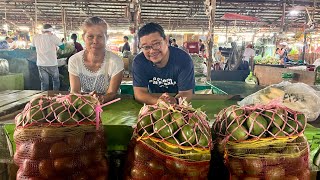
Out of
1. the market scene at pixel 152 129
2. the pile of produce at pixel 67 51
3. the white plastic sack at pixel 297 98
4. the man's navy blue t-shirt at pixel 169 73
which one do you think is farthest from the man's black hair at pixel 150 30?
the pile of produce at pixel 67 51

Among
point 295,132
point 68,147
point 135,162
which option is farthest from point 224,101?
point 68,147

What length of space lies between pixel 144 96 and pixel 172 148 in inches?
50.9

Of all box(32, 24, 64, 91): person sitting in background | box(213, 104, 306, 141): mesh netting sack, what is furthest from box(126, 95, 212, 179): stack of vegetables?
box(32, 24, 64, 91): person sitting in background

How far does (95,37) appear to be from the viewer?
261 cm

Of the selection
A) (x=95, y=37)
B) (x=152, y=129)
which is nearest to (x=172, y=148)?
(x=152, y=129)

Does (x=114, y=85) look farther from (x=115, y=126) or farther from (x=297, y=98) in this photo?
(x=297, y=98)

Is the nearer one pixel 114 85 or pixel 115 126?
pixel 115 126

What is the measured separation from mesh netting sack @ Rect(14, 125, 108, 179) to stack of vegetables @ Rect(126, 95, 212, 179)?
0.26m

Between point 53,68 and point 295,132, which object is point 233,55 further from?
point 295,132

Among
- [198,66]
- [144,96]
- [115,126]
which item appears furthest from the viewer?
[198,66]

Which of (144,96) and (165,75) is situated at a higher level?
(165,75)

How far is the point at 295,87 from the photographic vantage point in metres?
2.20

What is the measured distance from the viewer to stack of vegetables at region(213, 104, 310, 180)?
1.38 meters

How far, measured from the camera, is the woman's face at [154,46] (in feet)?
7.92
